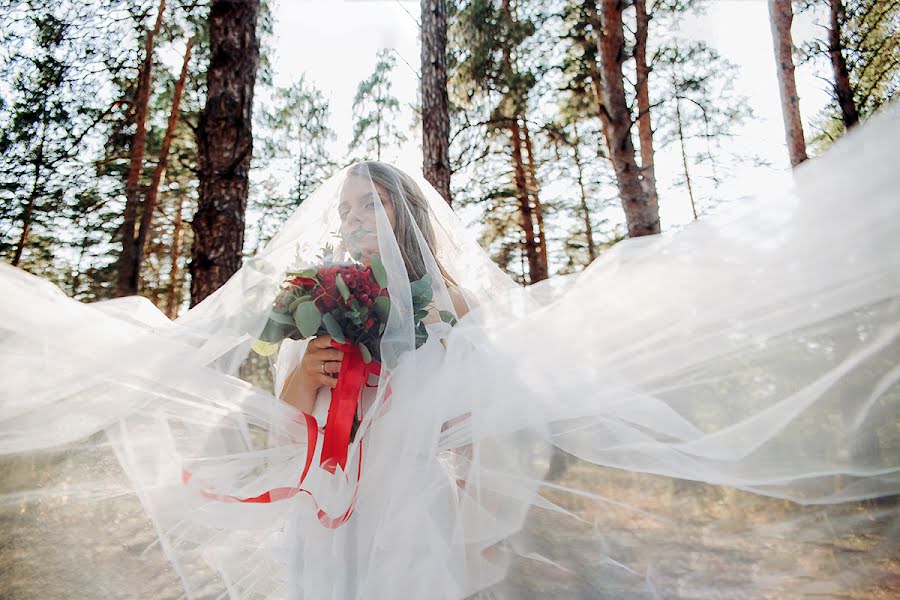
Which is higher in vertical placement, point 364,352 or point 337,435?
point 364,352

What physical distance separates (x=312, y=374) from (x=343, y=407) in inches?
8.6

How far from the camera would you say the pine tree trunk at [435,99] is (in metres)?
5.14

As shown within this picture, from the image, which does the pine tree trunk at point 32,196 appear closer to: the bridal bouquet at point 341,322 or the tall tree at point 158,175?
the tall tree at point 158,175

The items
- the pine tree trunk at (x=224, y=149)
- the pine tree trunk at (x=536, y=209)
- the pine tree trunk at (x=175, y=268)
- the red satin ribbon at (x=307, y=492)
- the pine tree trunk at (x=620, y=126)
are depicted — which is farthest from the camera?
the pine tree trunk at (x=175, y=268)

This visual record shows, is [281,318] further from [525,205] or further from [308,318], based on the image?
[525,205]

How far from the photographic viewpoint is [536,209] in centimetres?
1042

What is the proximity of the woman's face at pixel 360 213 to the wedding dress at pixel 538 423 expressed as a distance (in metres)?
0.02

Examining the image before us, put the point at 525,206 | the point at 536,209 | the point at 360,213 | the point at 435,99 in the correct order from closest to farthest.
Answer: the point at 360,213 < the point at 435,99 < the point at 525,206 < the point at 536,209

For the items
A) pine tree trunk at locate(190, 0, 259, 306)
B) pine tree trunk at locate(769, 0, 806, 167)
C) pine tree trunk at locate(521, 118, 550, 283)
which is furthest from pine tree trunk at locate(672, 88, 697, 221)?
pine tree trunk at locate(190, 0, 259, 306)

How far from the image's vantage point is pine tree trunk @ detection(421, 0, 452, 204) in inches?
202

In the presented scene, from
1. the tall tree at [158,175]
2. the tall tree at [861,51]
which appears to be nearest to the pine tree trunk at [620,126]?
the tall tree at [861,51]

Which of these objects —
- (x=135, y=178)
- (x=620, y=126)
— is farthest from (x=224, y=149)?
(x=135, y=178)

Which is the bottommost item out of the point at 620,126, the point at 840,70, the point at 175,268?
the point at 620,126

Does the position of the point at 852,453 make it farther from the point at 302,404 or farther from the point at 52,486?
the point at 52,486
